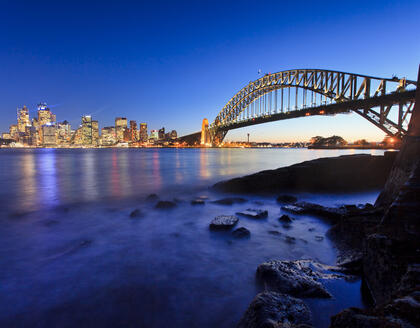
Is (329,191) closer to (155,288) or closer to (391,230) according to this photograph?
(391,230)

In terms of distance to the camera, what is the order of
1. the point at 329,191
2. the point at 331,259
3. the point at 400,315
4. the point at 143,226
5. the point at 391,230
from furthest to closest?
the point at 329,191, the point at 143,226, the point at 331,259, the point at 391,230, the point at 400,315

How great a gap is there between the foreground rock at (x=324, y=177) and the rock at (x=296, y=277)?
5350 millimetres

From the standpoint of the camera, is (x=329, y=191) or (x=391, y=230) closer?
(x=391, y=230)

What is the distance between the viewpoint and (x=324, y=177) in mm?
9445

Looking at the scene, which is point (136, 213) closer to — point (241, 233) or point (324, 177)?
point (241, 233)

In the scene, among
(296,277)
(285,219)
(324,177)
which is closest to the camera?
(296,277)

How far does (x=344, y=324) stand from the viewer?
140cm

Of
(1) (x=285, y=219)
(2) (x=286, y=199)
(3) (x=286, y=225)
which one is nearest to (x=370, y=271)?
(3) (x=286, y=225)

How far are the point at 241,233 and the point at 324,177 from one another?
636 cm

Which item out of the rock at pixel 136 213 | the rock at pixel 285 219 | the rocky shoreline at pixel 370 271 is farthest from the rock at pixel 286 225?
the rock at pixel 136 213

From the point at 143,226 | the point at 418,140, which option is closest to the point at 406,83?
the point at 418,140

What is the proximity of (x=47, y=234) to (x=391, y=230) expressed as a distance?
5.94 metres

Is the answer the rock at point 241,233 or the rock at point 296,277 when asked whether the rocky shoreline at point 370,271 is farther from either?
the rock at point 241,233

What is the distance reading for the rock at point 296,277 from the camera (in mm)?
2592
